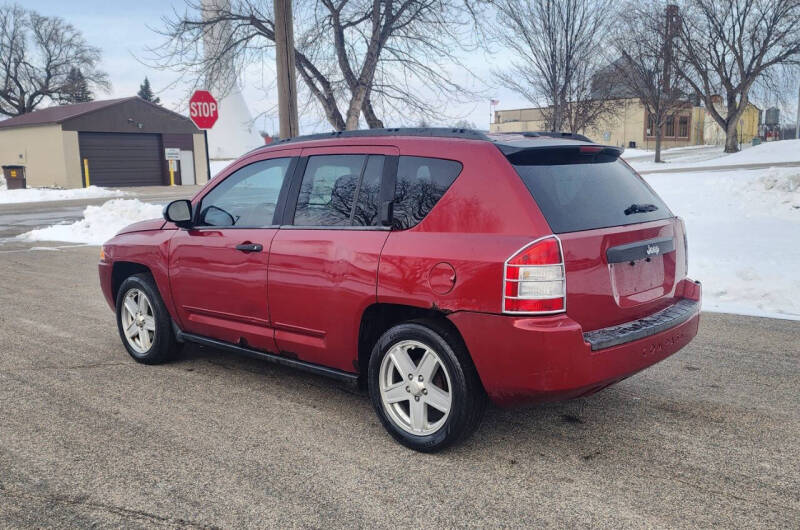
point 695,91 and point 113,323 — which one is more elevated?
point 695,91

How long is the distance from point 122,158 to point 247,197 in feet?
126

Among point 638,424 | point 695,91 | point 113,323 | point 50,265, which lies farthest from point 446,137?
point 695,91

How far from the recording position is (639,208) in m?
4.02

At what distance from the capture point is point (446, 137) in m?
3.91

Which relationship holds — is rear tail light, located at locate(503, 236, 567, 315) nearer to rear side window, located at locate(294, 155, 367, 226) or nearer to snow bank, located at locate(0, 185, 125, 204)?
rear side window, located at locate(294, 155, 367, 226)

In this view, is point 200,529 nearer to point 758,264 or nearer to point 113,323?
point 113,323

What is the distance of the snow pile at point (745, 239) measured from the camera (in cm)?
736

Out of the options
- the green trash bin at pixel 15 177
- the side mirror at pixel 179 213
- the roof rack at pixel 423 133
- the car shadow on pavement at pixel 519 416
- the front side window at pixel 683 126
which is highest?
the front side window at pixel 683 126

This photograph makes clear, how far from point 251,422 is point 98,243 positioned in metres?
11.2

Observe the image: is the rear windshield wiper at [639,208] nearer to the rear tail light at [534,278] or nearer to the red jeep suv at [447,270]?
the red jeep suv at [447,270]

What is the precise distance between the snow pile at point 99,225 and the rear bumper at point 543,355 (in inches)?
490

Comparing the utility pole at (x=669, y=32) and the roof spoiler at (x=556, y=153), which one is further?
the utility pole at (x=669, y=32)

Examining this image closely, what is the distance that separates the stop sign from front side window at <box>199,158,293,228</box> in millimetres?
9741

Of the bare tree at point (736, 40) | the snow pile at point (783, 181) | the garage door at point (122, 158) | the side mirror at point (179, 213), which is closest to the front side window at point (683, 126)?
the bare tree at point (736, 40)
